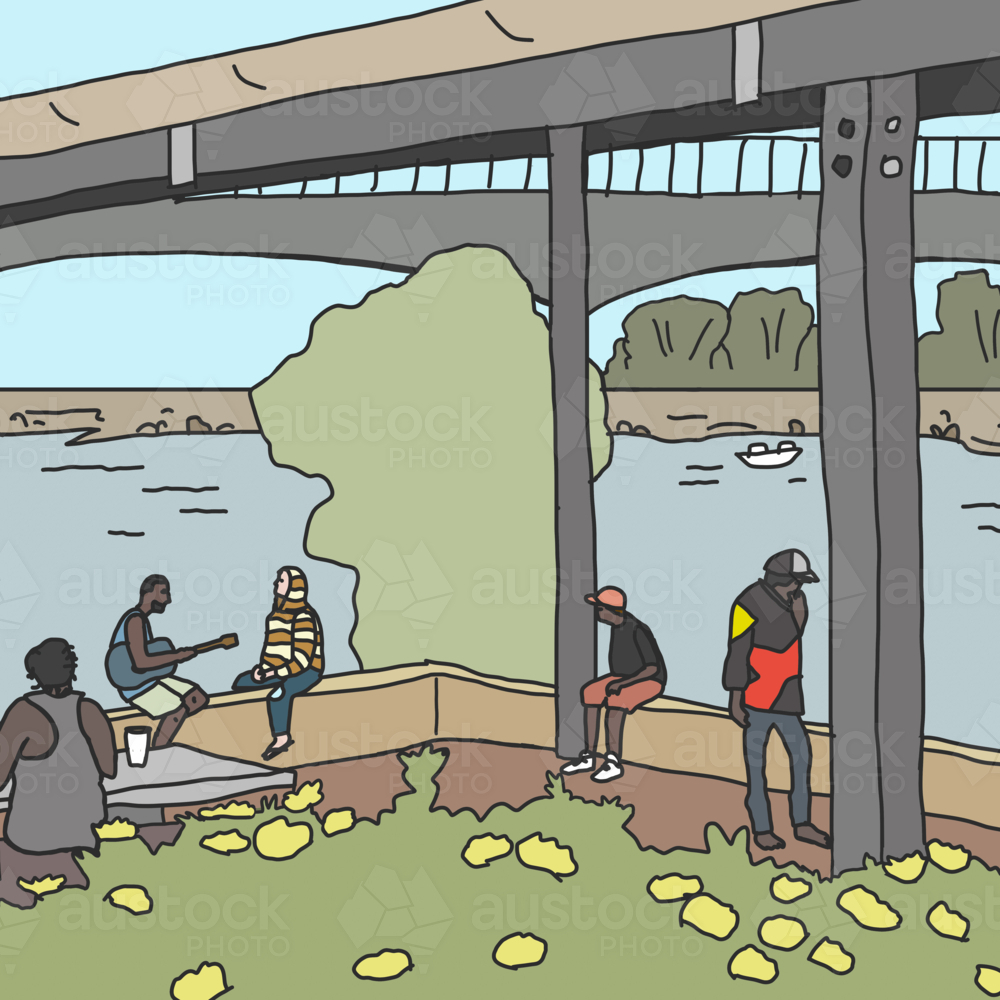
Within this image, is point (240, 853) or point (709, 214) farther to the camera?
point (709, 214)

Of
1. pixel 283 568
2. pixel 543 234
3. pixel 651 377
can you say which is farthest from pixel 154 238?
pixel 283 568

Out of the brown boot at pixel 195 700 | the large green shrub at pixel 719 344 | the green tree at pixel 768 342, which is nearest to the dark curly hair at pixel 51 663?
the brown boot at pixel 195 700

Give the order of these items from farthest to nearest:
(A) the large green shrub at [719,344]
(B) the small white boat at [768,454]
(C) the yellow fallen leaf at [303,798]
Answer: (A) the large green shrub at [719,344]
(C) the yellow fallen leaf at [303,798]
(B) the small white boat at [768,454]

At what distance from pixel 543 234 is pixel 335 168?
2135 cm

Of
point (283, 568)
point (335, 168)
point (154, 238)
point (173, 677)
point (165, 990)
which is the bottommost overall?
point (165, 990)

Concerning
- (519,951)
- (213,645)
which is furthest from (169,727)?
(519,951)

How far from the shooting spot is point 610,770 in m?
8.36

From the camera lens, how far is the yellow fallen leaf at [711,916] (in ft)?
19.5

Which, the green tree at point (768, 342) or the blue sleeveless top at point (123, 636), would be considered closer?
the blue sleeveless top at point (123, 636)

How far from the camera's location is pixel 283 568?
980 cm

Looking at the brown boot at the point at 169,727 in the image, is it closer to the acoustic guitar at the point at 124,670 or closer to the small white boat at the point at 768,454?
the acoustic guitar at the point at 124,670

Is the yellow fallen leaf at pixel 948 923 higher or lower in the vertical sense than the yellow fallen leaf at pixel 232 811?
lower

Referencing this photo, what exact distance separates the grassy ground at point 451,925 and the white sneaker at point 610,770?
47.0 inches

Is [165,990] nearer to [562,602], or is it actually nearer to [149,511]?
[562,602]
